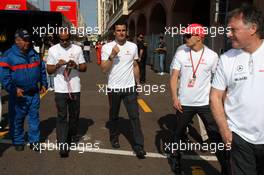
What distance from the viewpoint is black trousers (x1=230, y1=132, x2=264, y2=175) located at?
2451 mm

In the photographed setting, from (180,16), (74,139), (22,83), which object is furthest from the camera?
(180,16)

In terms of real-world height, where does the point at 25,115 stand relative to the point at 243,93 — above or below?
below

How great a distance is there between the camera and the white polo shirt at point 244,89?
2.37m

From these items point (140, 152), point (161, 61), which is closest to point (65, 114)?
point (140, 152)

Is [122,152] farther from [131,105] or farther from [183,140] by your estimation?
[183,140]

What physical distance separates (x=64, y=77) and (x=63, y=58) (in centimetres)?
28

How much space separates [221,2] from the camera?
9.48m

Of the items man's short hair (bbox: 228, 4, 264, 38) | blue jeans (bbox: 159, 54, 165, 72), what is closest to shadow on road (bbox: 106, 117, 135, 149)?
man's short hair (bbox: 228, 4, 264, 38)

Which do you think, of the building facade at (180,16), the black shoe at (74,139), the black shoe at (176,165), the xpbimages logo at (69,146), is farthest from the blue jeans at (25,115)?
the building facade at (180,16)

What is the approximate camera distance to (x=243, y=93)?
240 cm

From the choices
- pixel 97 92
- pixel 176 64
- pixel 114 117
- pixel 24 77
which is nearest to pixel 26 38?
pixel 24 77

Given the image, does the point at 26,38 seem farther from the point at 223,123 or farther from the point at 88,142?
the point at 223,123

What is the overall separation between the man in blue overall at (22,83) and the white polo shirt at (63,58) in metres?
0.35

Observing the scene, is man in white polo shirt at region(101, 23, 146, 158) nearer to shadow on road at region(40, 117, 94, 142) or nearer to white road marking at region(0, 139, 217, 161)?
white road marking at region(0, 139, 217, 161)
